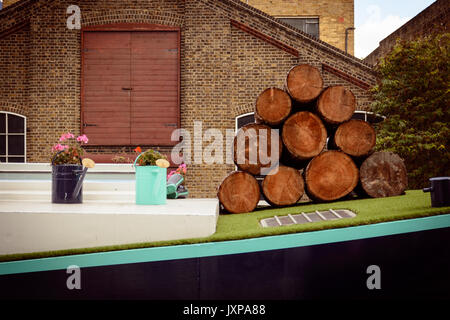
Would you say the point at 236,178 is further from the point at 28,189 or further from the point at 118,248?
the point at 28,189

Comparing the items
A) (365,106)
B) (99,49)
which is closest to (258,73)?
(365,106)

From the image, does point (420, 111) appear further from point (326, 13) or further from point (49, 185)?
point (326, 13)

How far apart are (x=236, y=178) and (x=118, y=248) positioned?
5.66 feet

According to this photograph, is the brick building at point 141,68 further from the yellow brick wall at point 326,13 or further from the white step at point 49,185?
the yellow brick wall at point 326,13

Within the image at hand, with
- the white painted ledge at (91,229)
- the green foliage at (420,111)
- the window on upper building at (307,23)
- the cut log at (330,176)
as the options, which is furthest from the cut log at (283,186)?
the window on upper building at (307,23)

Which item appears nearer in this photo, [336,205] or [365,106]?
[336,205]

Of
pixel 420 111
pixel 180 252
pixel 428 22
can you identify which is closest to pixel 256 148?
pixel 180 252

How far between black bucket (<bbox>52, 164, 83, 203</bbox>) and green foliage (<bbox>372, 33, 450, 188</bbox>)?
551 cm

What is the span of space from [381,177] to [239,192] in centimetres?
149

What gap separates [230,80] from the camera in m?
9.08

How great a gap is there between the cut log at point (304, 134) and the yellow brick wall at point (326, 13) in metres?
12.2

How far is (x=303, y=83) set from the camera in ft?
12.9

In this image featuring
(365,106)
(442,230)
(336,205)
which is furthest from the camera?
(365,106)

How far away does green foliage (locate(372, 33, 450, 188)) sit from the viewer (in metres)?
6.96
